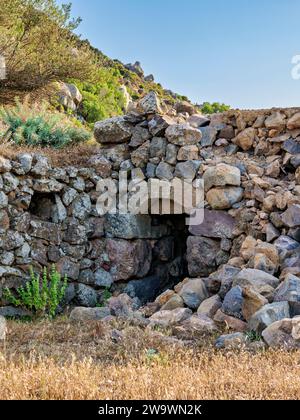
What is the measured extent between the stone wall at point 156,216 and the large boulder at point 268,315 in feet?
4.19

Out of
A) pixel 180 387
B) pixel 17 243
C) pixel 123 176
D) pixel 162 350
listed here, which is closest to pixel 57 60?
pixel 123 176

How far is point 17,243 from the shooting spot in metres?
6.21

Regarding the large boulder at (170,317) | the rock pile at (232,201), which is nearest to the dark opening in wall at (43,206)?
the rock pile at (232,201)

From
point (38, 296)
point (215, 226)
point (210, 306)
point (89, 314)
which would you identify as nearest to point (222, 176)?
point (215, 226)

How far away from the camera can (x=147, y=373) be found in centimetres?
312

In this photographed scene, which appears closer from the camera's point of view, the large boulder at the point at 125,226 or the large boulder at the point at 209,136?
the large boulder at the point at 125,226

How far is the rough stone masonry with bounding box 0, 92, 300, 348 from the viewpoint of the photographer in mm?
5648

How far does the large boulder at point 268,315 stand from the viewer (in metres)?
4.22

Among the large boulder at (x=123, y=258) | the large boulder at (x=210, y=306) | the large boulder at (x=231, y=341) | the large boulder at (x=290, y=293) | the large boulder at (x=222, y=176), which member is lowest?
the large boulder at (x=231, y=341)

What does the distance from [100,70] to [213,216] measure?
9.45m

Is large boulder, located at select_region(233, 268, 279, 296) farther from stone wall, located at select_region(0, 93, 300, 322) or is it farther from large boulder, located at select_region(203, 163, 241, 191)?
large boulder, located at select_region(203, 163, 241, 191)

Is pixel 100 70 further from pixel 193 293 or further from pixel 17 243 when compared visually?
pixel 193 293

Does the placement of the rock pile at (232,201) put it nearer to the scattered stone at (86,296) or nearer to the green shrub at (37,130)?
the green shrub at (37,130)

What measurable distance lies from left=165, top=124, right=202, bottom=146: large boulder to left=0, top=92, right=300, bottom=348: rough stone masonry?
0.02 metres
